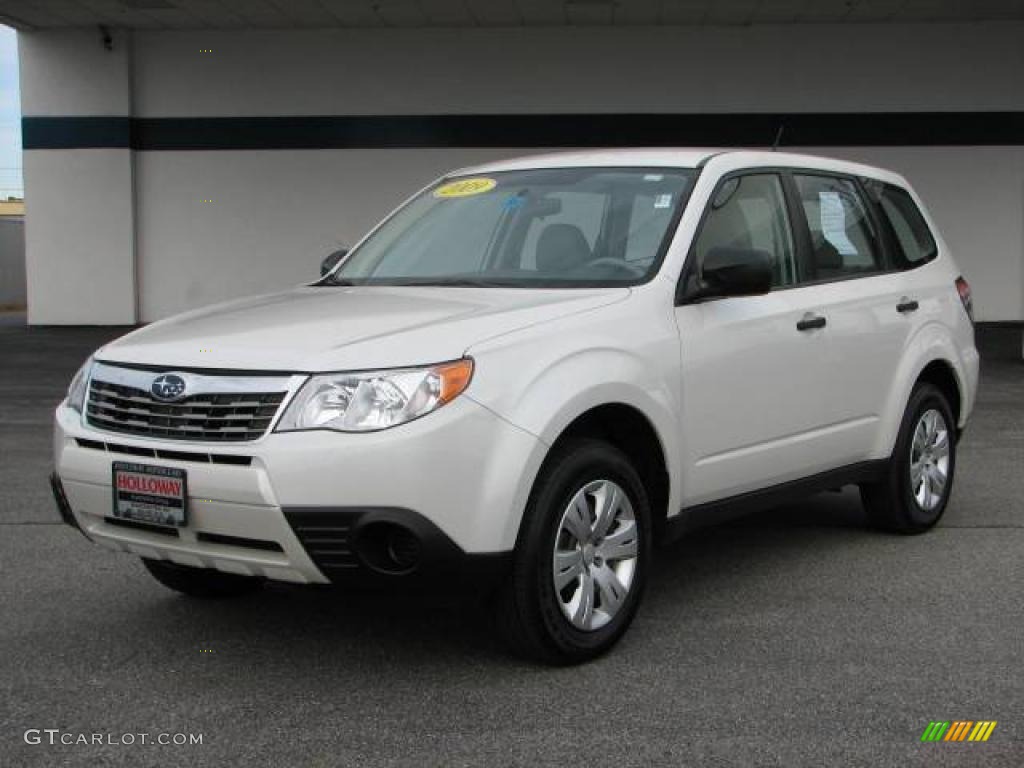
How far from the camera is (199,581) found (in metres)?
4.79

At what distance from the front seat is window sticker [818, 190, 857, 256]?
1277 millimetres

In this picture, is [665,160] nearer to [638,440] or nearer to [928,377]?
[638,440]

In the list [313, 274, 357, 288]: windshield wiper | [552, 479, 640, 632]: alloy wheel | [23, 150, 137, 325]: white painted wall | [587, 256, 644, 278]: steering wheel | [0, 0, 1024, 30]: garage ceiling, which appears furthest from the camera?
[23, 150, 137, 325]: white painted wall

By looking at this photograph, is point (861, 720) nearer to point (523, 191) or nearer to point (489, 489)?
point (489, 489)

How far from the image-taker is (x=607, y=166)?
16.8ft

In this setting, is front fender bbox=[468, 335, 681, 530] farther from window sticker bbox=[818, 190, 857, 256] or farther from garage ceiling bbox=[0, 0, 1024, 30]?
garage ceiling bbox=[0, 0, 1024, 30]

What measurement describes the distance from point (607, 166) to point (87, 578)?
9.10 feet

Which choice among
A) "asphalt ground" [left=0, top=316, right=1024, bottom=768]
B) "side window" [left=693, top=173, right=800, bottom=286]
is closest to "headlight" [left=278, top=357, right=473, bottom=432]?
"asphalt ground" [left=0, top=316, right=1024, bottom=768]

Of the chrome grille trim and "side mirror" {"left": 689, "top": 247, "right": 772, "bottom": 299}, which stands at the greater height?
"side mirror" {"left": 689, "top": 247, "right": 772, "bottom": 299}

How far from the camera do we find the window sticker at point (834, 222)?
5.50 meters

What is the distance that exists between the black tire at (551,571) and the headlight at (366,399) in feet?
1.56

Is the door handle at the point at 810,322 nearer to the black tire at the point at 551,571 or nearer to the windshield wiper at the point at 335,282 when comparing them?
the black tire at the point at 551,571

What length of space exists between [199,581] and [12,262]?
25610 millimetres

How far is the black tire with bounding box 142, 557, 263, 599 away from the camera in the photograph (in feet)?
15.4
